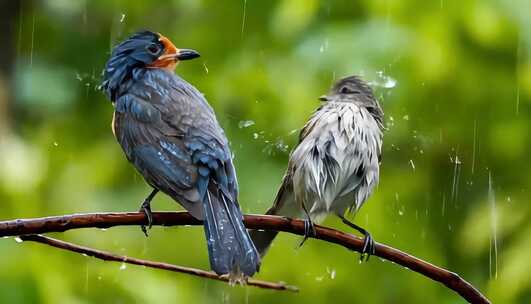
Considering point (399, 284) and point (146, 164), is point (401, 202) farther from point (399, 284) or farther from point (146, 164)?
point (146, 164)

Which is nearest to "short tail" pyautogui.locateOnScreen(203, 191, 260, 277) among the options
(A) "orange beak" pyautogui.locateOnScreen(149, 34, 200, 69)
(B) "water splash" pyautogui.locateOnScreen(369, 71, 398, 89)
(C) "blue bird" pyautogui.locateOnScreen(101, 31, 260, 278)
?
(C) "blue bird" pyautogui.locateOnScreen(101, 31, 260, 278)

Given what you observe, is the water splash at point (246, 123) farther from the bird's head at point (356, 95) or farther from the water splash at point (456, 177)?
the bird's head at point (356, 95)

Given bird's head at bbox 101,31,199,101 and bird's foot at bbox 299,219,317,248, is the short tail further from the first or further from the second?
bird's head at bbox 101,31,199,101

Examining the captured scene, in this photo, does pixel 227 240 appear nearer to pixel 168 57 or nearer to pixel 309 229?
pixel 309 229

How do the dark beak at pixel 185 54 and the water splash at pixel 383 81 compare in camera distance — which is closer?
the dark beak at pixel 185 54

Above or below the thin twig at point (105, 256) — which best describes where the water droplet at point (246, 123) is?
below

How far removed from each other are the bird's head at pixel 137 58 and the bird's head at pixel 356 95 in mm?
703

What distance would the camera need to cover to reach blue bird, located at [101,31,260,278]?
10.1 ft

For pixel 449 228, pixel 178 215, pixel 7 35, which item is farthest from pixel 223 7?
pixel 178 215

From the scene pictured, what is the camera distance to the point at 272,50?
564cm

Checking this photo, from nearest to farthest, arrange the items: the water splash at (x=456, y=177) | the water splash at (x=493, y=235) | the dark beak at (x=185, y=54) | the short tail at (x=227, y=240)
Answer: the short tail at (x=227, y=240)
the dark beak at (x=185, y=54)
the water splash at (x=493, y=235)
the water splash at (x=456, y=177)

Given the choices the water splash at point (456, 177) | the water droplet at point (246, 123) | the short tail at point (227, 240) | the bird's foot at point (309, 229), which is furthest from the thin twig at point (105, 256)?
the water splash at point (456, 177)

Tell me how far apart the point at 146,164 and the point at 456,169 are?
2749 millimetres

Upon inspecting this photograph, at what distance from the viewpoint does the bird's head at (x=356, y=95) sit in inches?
171
